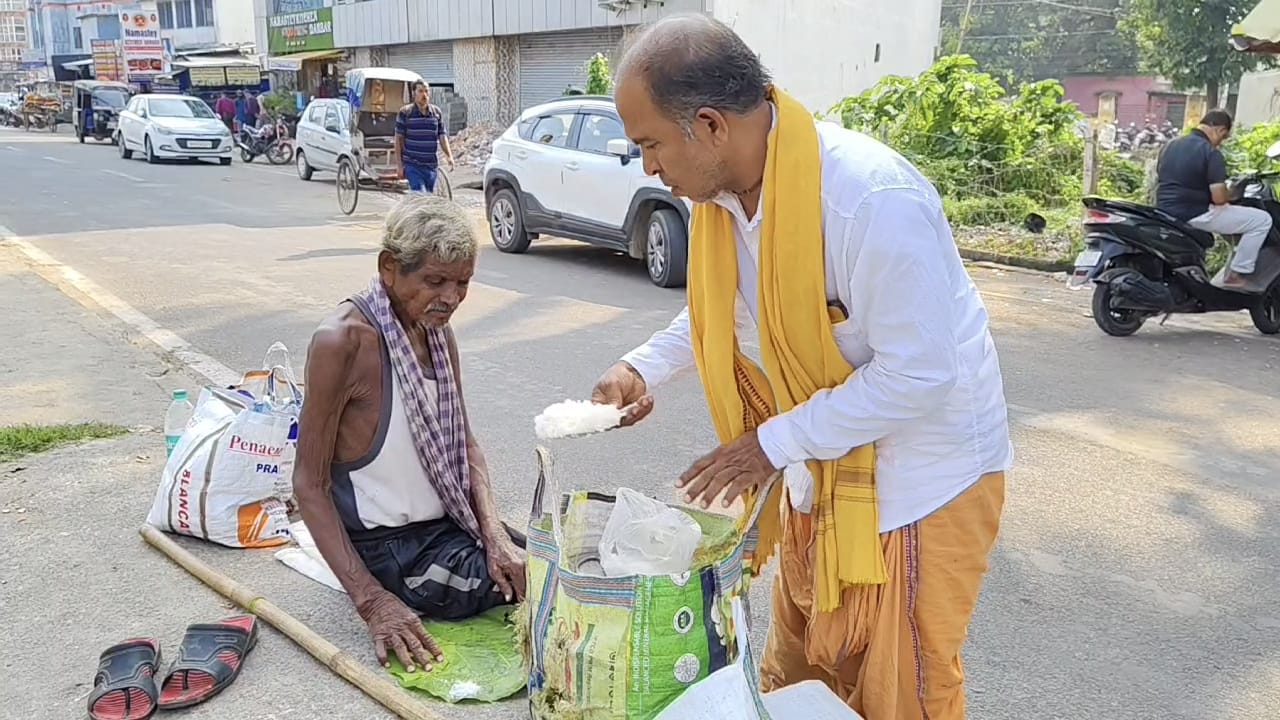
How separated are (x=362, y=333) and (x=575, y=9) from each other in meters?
Answer: 21.7

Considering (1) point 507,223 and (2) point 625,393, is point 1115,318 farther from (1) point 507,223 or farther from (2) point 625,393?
(1) point 507,223

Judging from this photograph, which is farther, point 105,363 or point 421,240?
point 105,363

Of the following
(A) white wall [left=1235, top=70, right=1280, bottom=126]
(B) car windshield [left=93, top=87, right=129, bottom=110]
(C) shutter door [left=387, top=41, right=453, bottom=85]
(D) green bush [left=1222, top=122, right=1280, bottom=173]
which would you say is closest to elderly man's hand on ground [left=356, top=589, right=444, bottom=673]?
(D) green bush [left=1222, top=122, right=1280, bottom=173]

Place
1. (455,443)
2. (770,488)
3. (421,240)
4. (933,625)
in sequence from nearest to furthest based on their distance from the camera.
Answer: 1. (933,625)
2. (770,488)
3. (421,240)
4. (455,443)

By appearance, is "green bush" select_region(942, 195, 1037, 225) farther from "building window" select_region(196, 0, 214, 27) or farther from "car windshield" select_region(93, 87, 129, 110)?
"building window" select_region(196, 0, 214, 27)

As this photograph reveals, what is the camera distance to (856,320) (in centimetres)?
178

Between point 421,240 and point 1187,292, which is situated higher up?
point 421,240

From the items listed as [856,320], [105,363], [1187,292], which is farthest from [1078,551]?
[105,363]

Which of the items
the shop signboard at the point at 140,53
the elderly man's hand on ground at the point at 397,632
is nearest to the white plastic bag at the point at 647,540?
the elderly man's hand on ground at the point at 397,632

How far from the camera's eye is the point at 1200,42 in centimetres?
2767

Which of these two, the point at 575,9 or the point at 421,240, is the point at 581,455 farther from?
the point at 575,9

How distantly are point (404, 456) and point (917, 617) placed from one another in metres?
1.61

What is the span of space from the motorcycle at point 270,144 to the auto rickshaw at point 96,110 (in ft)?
21.2

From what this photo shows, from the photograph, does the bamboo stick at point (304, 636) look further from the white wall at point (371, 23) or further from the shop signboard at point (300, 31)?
the shop signboard at point (300, 31)
